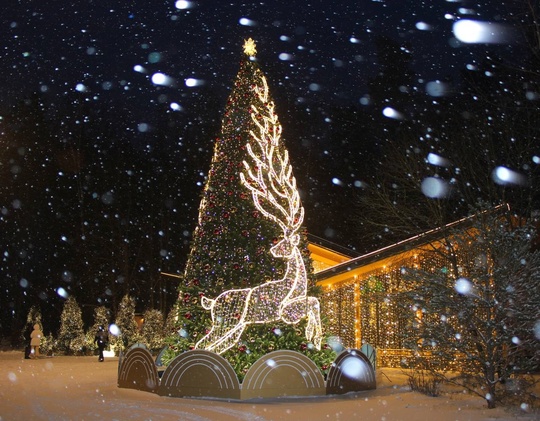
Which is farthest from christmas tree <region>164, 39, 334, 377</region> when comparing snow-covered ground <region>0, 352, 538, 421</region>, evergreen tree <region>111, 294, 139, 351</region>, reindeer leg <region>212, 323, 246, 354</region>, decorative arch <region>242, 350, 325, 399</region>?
evergreen tree <region>111, 294, 139, 351</region>

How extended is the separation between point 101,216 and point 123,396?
88.1ft

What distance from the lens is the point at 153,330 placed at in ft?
102

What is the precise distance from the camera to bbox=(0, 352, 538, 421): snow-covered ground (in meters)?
9.35

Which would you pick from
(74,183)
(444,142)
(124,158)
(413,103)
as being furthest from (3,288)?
(444,142)

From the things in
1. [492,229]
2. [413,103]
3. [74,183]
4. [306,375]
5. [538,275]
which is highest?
[413,103]

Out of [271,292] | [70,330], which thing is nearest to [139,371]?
[271,292]

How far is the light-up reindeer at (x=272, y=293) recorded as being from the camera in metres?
12.1

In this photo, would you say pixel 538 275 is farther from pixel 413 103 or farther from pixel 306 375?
pixel 413 103

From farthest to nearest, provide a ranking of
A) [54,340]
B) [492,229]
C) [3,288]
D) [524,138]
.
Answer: [3,288] → [54,340] → [524,138] → [492,229]

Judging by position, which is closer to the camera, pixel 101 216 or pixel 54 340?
pixel 54 340

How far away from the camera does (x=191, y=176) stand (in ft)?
123

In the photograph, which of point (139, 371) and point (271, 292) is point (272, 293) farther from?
point (139, 371)

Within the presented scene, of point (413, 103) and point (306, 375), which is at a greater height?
point (413, 103)

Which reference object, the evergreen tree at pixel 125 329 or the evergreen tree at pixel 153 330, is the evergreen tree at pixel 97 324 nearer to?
the evergreen tree at pixel 125 329
